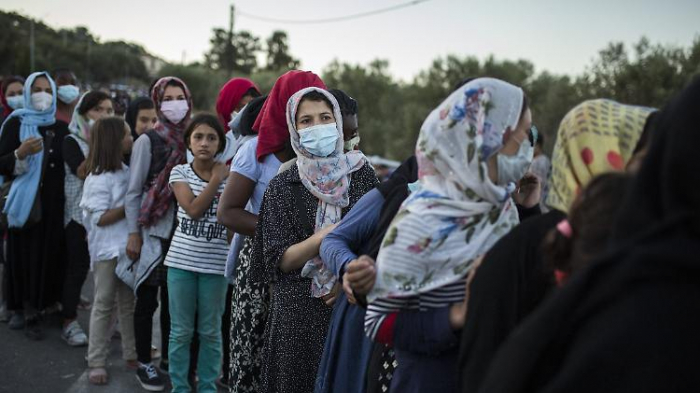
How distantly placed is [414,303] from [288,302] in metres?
1.28

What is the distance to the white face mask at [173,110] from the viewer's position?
5250 mm

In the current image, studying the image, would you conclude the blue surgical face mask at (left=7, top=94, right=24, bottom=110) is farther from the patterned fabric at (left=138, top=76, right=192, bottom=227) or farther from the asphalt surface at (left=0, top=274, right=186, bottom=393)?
the patterned fabric at (left=138, top=76, right=192, bottom=227)

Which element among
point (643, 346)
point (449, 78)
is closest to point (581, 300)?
point (643, 346)

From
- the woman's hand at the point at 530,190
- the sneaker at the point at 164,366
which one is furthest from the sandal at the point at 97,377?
the woman's hand at the point at 530,190

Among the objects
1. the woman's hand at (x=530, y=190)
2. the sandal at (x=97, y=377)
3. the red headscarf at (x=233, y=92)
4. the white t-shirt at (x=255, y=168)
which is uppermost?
the red headscarf at (x=233, y=92)

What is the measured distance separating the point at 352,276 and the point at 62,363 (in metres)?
4.18

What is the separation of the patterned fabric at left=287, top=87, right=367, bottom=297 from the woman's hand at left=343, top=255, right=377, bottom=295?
0.99 m

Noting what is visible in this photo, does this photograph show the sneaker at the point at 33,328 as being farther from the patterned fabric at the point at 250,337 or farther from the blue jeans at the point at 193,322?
the patterned fabric at the point at 250,337

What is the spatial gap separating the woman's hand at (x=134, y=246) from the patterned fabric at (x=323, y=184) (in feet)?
7.38

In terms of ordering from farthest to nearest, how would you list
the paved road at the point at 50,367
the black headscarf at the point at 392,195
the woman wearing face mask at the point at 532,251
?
the paved road at the point at 50,367 < the black headscarf at the point at 392,195 < the woman wearing face mask at the point at 532,251

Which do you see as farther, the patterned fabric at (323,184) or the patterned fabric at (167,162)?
the patterned fabric at (167,162)

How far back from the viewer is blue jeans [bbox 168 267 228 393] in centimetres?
453

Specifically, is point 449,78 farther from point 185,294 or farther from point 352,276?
point 352,276

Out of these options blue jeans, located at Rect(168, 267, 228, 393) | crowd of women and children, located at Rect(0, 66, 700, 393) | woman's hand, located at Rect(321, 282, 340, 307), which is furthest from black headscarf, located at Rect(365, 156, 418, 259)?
Answer: blue jeans, located at Rect(168, 267, 228, 393)
